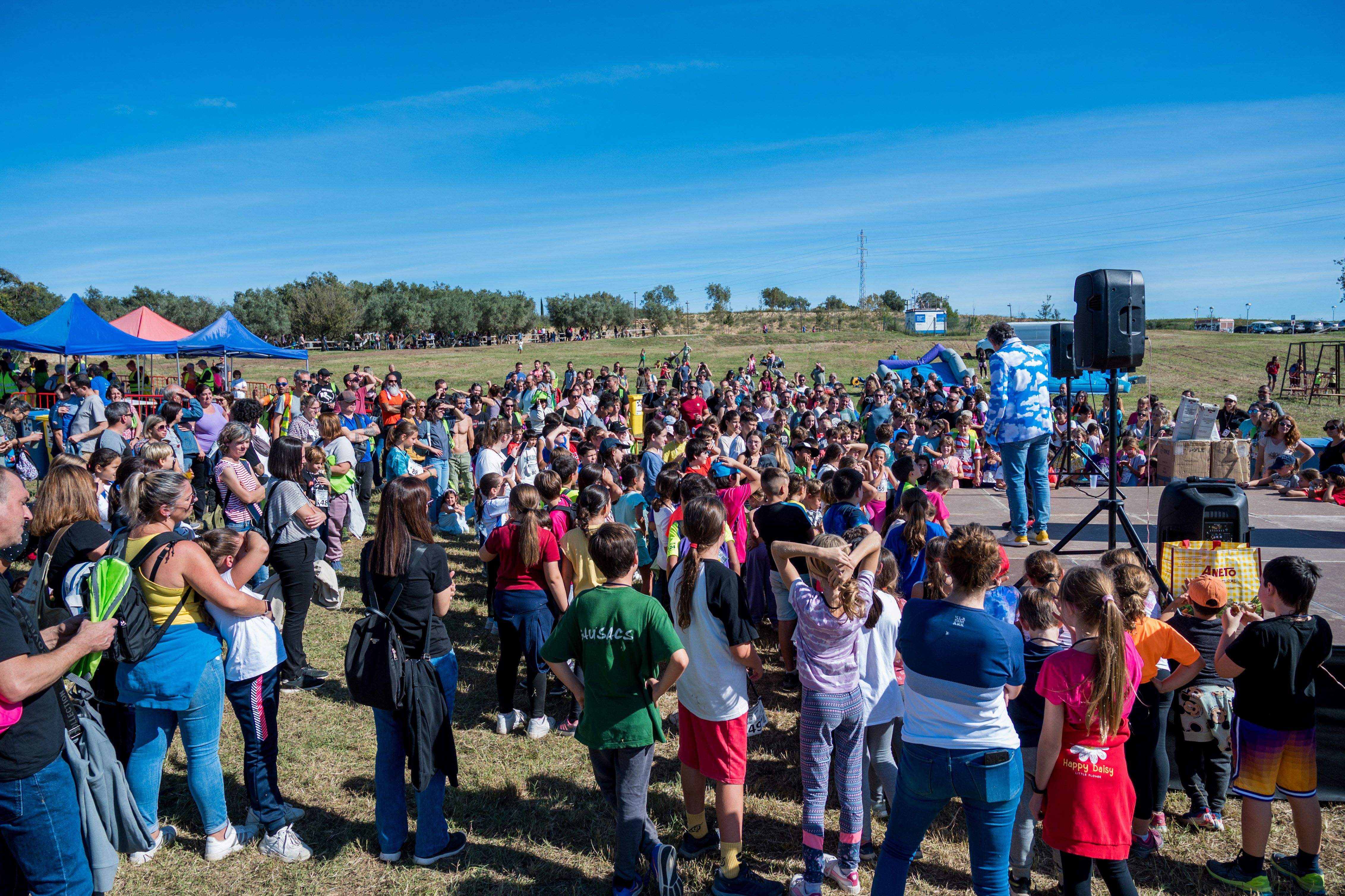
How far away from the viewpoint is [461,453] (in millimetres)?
10570

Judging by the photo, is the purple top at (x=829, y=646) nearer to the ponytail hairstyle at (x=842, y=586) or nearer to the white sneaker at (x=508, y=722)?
the ponytail hairstyle at (x=842, y=586)

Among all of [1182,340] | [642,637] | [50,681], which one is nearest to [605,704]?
[642,637]

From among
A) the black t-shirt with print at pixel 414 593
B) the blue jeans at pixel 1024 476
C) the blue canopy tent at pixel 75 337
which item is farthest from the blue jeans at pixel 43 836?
the blue canopy tent at pixel 75 337

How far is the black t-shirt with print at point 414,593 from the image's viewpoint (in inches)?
138

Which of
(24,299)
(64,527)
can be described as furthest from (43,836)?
(24,299)

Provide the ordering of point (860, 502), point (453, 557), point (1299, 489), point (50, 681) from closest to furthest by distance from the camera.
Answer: point (50, 681), point (860, 502), point (453, 557), point (1299, 489)

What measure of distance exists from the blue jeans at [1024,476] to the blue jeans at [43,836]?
674 centimetres

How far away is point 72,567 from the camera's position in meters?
3.45

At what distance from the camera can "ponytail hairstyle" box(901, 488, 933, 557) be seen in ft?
15.5

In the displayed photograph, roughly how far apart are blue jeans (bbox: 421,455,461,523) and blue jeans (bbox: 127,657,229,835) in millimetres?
6041

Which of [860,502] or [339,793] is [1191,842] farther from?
[339,793]

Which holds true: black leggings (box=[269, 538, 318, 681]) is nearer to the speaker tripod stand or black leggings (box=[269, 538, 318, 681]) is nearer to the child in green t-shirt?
the child in green t-shirt

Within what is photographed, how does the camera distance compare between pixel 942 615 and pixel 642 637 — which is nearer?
pixel 942 615

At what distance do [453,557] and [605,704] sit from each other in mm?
6147
